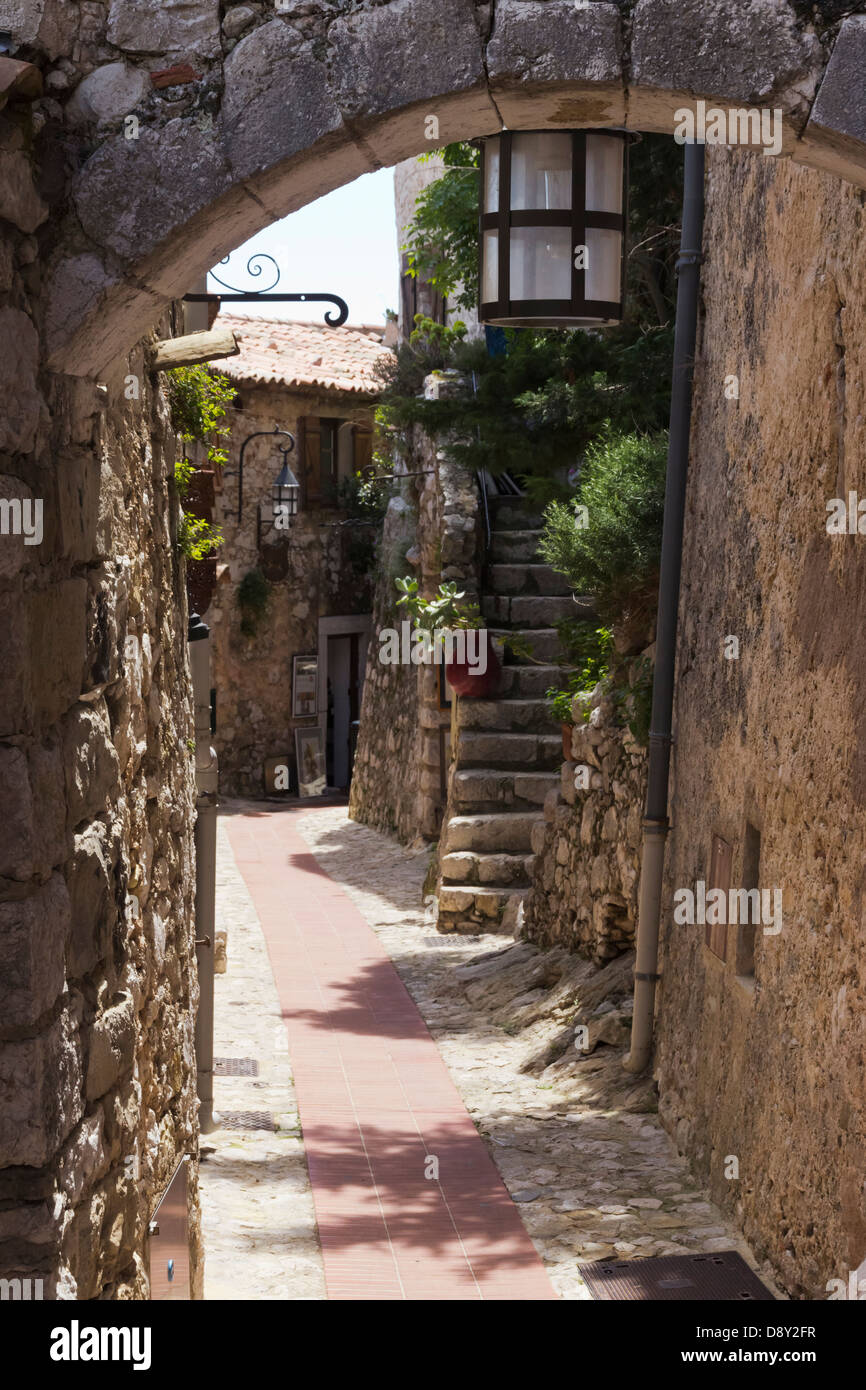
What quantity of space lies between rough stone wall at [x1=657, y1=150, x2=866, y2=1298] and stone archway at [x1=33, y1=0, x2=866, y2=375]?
74.4 inches

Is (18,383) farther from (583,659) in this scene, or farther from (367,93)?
(583,659)

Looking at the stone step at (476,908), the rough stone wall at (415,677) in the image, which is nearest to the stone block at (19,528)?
the stone step at (476,908)

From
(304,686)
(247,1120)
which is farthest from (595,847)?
(304,686)

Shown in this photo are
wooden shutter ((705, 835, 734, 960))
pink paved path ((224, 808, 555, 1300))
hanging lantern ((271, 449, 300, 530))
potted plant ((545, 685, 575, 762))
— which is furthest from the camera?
hanging lantern ((271, 449, 300, 530))

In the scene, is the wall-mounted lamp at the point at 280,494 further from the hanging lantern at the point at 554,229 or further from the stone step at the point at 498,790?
the hanging lantern at the point at 554,229

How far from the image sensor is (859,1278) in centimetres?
392

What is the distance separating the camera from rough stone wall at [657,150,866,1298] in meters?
4.30

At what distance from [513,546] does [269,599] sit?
7.11 metres

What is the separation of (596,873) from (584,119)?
6424 millimetres

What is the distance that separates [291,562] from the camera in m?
20.5

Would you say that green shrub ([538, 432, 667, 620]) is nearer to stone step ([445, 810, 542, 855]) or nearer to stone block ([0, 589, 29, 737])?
stone step ([445, 810, 542, 855])

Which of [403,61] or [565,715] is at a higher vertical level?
[403,61]

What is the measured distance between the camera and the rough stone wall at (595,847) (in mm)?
8234

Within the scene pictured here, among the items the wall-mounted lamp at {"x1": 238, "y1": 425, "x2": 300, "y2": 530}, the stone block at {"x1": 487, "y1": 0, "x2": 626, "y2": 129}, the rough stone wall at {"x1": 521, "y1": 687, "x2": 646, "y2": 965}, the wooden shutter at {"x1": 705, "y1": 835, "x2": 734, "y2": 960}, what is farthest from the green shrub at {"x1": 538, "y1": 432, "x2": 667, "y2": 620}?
the wall-mounted lamp at {"x1": 238, "y1": 425, "x2": 300, "y2": 530}
